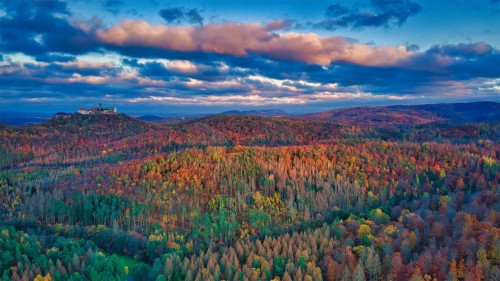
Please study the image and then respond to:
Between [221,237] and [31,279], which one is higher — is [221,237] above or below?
below

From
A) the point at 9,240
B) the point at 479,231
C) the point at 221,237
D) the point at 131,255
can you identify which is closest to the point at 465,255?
the point at 479,231

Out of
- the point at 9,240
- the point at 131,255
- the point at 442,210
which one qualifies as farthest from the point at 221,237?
the point at 442,210

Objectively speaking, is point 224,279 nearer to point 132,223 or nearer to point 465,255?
point 465,255

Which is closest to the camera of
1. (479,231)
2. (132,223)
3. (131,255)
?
(479,231)

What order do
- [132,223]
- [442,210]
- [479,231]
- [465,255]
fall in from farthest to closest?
[132,223] < [442,210] < [479,231] < [465,255]

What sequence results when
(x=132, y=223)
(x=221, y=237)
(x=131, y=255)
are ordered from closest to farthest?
1. (x=131, y=255)
2. (x=221, y=237)
3. (x=132, y=223)

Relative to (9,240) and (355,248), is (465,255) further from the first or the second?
(9,240)

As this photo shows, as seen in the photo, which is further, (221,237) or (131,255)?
(221,237)

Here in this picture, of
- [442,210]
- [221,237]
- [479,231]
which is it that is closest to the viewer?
[479,231]

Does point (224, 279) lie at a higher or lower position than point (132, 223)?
higher
